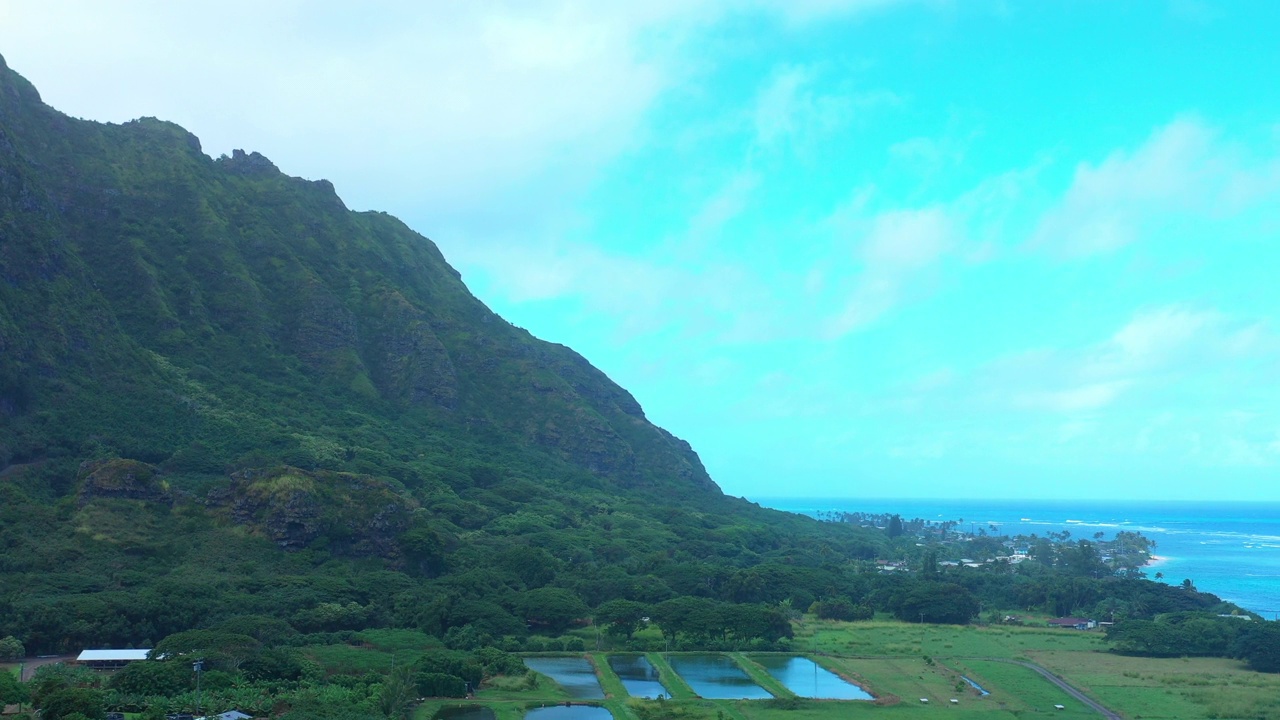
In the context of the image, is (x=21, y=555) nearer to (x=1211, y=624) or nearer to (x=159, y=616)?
(x=159, y=616)

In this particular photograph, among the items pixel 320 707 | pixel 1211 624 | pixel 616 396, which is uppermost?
pixel 616 396

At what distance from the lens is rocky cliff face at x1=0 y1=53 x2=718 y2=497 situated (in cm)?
9712

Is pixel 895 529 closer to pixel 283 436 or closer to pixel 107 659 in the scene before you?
pixel 283 436

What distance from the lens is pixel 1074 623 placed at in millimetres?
85438

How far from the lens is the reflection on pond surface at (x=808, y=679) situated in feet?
180

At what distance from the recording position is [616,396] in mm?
191875

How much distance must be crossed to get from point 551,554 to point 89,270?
2639 inches

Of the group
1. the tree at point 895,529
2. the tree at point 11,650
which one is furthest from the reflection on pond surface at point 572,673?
the tree at point 895,529

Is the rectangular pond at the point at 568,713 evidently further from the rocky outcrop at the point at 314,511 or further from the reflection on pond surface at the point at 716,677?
the rocky outcrop at the point at 314,511

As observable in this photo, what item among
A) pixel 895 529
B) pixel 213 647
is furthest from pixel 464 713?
pixel 895 529

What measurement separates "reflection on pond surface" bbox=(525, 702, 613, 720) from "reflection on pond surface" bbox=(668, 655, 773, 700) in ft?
22.4

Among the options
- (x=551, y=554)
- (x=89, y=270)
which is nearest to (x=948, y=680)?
(x=551, y=554)

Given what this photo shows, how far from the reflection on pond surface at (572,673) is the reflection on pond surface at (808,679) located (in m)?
11.3

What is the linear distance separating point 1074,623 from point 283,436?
79958 millimetres
